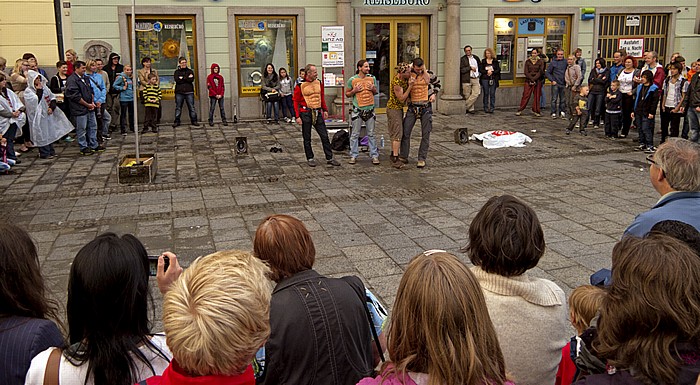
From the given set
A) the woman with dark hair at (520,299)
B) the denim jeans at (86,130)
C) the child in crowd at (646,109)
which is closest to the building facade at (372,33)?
the denim jeans at (86,130)

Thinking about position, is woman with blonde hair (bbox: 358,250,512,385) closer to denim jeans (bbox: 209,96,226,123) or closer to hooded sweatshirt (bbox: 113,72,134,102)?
hooded sweatshirt (bbox: 113,72,134,102)

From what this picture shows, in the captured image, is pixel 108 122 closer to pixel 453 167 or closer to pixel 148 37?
pixel 148 37

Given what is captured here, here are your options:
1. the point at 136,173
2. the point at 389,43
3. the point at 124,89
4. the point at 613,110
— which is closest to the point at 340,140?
the point at 136,173

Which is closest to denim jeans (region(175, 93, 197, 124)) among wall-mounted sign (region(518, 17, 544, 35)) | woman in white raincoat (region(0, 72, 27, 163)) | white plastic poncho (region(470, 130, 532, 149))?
woman in white raincoat (region(0, 72, 27, 163))

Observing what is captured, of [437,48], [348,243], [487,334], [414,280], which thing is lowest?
[348,243]

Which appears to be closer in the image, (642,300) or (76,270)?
(642,300)

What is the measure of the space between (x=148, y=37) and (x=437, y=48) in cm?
735

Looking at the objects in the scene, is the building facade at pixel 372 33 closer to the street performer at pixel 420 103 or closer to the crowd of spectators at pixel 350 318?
the street performer at pixel 420 103

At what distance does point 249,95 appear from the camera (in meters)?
16.4

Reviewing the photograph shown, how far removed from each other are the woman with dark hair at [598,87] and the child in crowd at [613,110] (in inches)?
15.7

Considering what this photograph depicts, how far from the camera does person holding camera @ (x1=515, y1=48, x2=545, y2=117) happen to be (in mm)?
16598

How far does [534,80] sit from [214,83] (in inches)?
317

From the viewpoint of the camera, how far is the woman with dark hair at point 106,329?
212 centimetres

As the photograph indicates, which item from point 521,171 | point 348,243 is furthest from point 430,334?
point 521,171
